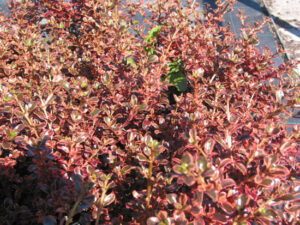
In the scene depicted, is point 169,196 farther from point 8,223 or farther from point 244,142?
point 8,223

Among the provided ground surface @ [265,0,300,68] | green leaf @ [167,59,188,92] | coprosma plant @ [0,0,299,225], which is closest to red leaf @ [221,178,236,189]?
coprosma plant @ [0,0,299,225]

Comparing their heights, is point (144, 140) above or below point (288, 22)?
below

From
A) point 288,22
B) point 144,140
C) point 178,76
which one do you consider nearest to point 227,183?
point 144,140

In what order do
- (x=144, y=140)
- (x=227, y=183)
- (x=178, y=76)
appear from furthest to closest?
(x=178, y=76)
(x=144, y=140)
(x=227, y=183)

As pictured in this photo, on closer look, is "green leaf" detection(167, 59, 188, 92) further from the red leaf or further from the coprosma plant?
the red leaf

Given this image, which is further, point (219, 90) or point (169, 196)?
point (219, 90)

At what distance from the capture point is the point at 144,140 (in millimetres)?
1213

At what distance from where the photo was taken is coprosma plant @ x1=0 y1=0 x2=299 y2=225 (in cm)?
98

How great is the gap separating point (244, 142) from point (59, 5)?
2194 mm

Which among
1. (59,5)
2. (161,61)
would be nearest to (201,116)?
(161,61)

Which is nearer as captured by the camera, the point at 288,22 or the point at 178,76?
the point at 178,76

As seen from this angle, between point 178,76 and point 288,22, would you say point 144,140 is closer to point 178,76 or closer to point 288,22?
point 178,76

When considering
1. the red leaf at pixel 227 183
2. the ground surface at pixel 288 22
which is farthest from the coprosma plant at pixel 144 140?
the ground surface at pixel 288 22

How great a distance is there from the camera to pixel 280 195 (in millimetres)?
984
